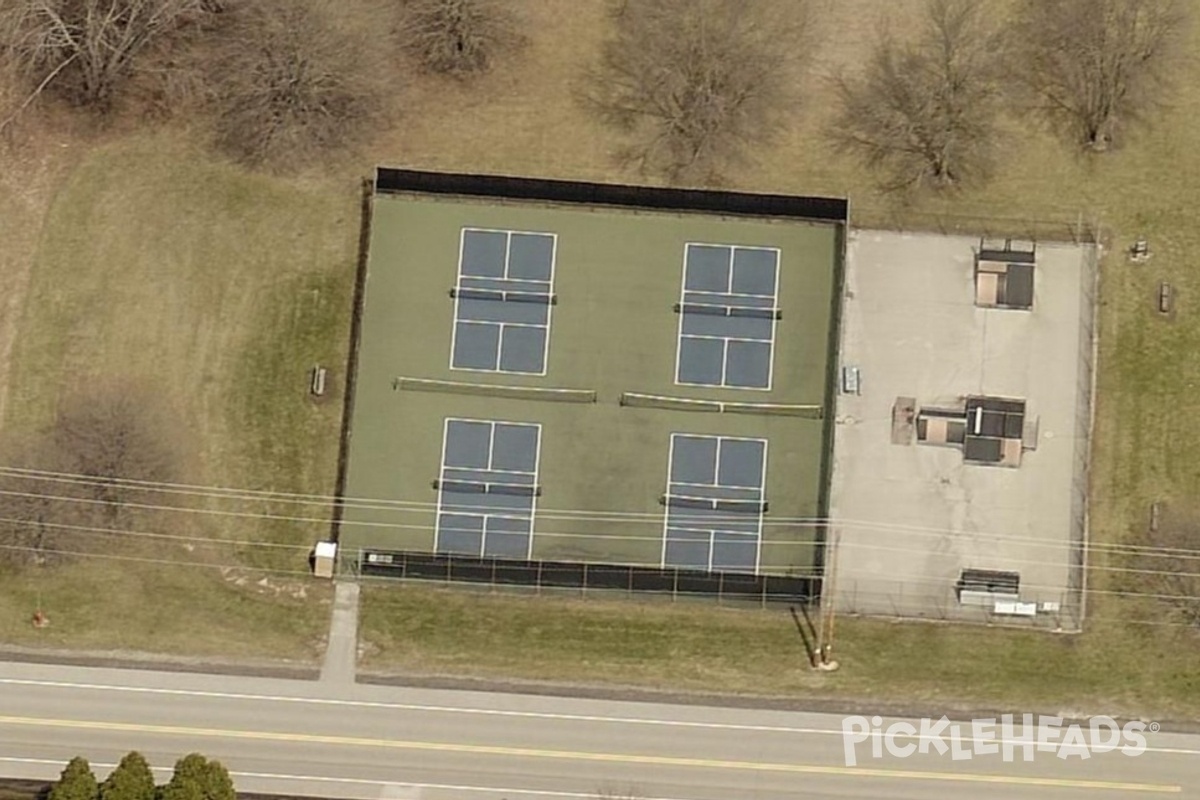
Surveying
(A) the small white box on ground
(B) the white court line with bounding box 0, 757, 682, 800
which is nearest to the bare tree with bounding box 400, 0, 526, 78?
(A) the small white box on ground

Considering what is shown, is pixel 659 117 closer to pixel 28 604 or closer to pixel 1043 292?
pixel 1043 292

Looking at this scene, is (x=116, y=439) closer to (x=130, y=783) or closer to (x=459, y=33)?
(x=130, y=783)

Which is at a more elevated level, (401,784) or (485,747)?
(485,747)

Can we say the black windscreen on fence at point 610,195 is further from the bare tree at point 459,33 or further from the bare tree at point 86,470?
the bare tree at point 86,470

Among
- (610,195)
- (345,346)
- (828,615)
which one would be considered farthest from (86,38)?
(828,615)

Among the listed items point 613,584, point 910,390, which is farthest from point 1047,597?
point 613,584
